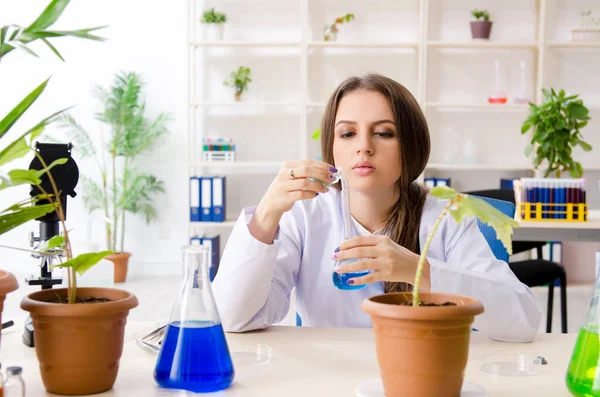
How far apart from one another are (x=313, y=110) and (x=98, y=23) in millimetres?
1642

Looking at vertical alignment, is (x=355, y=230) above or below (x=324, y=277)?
above

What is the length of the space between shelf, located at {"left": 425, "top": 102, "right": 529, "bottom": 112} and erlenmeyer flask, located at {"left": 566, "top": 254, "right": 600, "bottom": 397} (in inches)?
158

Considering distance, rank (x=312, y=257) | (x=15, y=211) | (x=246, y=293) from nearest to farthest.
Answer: (x=15, y=211) < (x=246, y=293) < (x=312, y=257)

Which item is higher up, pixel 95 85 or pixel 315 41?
pixel 315 41

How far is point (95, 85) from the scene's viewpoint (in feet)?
16.5

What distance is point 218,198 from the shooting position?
16.4ft

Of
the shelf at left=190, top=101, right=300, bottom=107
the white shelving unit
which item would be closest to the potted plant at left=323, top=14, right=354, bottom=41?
the white shelving unit

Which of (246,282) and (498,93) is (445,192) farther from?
(498,93)

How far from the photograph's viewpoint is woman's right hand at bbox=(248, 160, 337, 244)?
4.31 feet

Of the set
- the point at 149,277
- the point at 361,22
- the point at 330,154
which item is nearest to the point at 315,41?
the point at 361,22

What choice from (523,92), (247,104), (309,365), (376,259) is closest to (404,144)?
(376,259)

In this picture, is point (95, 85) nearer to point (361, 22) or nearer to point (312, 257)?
point (361, 22)

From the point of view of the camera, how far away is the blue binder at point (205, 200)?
4.99 meters

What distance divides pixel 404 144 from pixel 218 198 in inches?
137
